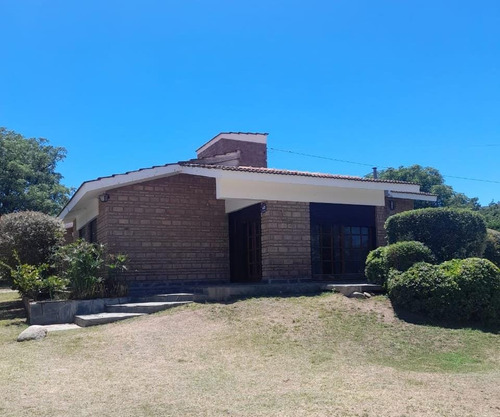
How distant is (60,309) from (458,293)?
861cm

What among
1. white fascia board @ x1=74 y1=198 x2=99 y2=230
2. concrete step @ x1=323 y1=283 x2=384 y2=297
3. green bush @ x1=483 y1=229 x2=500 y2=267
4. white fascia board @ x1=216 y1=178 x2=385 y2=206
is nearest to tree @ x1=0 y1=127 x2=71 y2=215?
white fascia board @ x1=74 y1=198 x2=99 y2=230

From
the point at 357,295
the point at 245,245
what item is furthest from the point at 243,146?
the point at 357,295

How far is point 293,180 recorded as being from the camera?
1420 centimetres

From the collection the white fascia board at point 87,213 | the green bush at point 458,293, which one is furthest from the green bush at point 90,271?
the green bush at point 458,293

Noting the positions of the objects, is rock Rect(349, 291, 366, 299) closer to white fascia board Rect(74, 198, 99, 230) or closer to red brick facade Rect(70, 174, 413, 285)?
red brick facade Rect(70, 174, 413, 285)

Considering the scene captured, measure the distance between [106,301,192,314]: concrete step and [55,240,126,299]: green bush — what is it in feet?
2.04

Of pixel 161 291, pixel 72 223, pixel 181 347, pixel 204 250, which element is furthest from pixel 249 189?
pixel 72 223

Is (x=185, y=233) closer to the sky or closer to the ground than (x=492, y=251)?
closer to the sky

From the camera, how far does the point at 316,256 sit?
49.4 ft

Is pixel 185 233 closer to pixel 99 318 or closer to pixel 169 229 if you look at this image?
pixel 169 229

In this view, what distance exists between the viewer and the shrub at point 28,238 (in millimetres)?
14492

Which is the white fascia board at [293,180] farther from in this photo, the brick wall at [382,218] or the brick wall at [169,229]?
the brick wall at [169,229]

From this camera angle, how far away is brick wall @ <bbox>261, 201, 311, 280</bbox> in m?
14.1

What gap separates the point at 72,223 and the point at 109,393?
1737 centimetres
